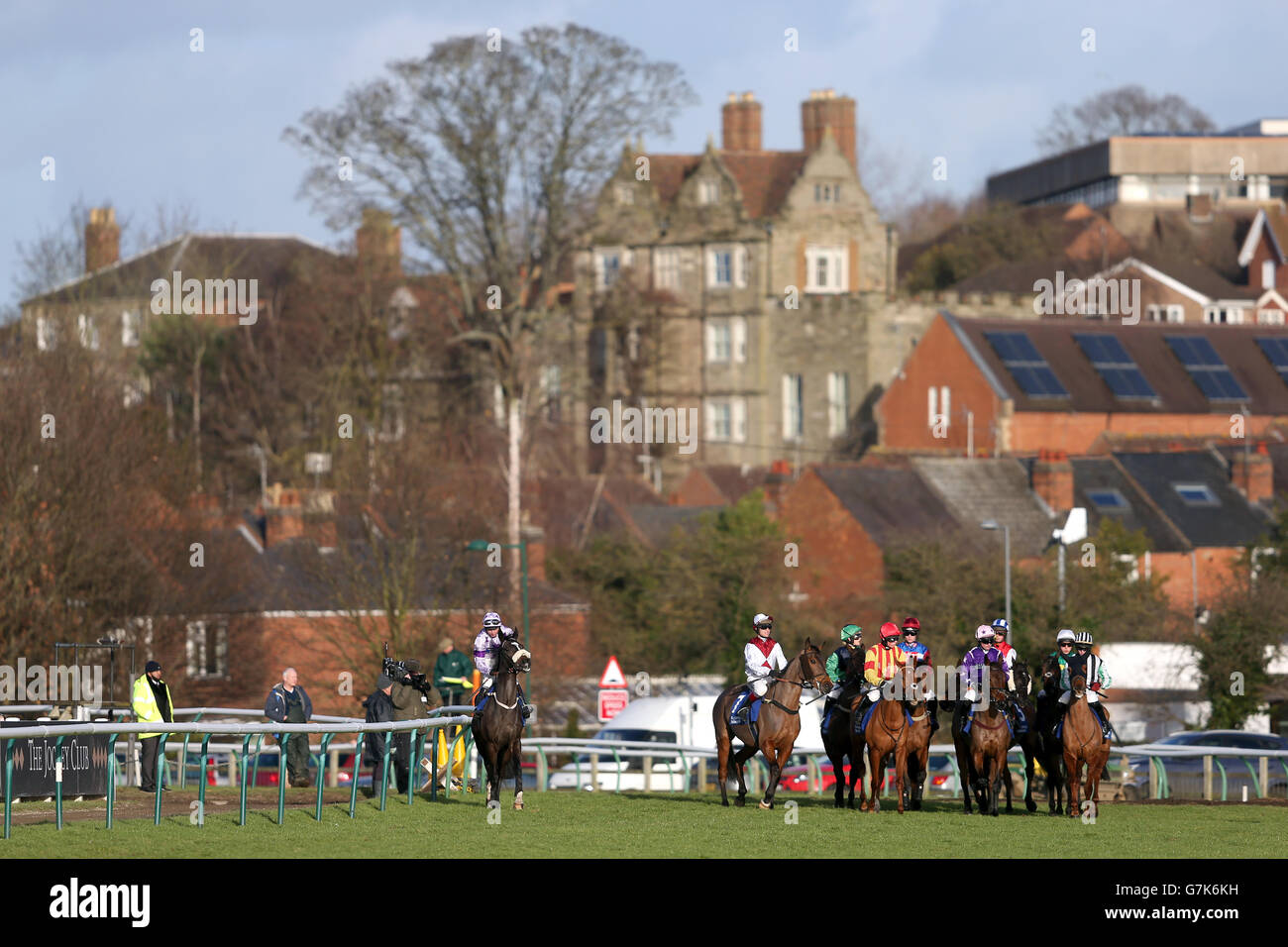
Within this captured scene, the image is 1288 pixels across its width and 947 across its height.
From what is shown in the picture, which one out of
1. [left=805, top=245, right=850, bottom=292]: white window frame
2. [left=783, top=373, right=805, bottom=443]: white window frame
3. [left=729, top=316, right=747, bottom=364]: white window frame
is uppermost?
[left=805, top=245, right=850, bottom=292]: white window frame

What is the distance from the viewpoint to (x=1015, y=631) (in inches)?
1927

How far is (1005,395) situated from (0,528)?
37.3 m

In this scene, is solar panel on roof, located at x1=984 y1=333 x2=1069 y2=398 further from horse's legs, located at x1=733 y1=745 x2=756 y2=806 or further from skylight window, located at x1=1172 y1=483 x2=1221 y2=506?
horse's legs, located at x1=733 y1=745 x2=756 y2=806

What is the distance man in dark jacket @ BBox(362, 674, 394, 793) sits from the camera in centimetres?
2481

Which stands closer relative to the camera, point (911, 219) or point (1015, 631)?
point (1015, 631)

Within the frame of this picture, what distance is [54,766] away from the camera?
70.8 feet

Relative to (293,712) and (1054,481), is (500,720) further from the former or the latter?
(1054,481)

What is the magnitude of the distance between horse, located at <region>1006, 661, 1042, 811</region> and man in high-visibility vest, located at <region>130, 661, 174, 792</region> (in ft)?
32.3

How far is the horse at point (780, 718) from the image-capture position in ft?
78.3

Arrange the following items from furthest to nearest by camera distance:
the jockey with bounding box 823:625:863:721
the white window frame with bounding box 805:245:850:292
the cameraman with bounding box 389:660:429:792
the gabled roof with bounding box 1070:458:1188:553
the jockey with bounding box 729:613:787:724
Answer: the white window frame with bounding box 805:245:850:292
the gabled roof with bounding box 1070:458:1188:553
the cameraman with bounding box 389:660:429:792
the jockey with bounding box 729:613:787:724
the jockey with bounding box 823:625:863:721

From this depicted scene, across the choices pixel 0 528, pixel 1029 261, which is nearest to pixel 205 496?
pixel 0 528

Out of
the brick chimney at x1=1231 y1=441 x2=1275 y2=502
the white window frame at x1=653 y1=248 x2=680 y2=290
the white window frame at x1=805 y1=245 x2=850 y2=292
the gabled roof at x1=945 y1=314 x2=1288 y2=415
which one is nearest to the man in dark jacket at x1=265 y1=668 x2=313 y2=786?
the brick chimney at x1=1231 y1=441 x2=1275 y2=502

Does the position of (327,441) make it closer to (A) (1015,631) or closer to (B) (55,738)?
(A) (1015,631)

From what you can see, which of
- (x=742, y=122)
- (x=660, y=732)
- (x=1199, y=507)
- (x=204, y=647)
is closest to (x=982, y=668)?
(x=660, y=732)
